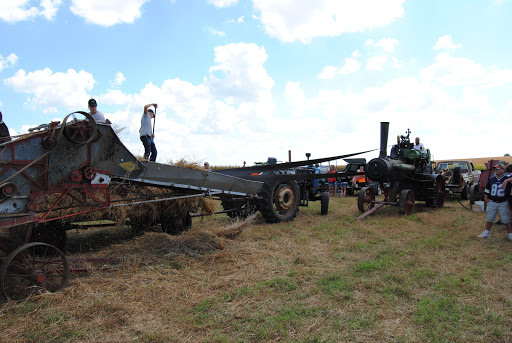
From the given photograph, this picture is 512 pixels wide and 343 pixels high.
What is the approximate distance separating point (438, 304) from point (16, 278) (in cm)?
487

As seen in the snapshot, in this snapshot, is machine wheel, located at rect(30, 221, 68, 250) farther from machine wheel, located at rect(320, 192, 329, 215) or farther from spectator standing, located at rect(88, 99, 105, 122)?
machine wheel, located at rect(320, 192, 329, 215)

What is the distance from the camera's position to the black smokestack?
394 inches

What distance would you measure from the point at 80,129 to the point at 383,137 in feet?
27.3

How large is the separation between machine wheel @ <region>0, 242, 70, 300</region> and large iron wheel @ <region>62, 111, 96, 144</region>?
1297mm

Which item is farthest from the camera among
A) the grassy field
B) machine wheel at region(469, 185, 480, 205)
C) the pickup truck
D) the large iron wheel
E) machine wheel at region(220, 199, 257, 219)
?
the pickup truck

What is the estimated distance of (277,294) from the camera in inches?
155

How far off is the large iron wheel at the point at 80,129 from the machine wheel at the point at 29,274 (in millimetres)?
1297

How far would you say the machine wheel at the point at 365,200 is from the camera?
10.3 m

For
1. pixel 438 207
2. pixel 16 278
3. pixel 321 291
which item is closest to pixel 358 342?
pixel 321 291

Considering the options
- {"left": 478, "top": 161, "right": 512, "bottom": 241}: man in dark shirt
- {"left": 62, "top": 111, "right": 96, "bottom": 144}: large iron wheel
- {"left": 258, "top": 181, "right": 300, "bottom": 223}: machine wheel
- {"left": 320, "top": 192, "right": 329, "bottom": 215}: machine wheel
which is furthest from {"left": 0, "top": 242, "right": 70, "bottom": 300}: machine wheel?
{"left": 320, "top": 192, "right": 329, "bottom": 215}: machine wheel

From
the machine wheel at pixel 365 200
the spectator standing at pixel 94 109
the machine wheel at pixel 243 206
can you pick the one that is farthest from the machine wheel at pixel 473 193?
the spectator standing at pixel 94 109

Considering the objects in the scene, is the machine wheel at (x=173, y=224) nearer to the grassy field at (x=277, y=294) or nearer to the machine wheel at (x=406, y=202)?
the grassy field at (x=277, y=294)

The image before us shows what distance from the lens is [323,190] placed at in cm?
1123

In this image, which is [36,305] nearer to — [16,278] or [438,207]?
[16,278]
